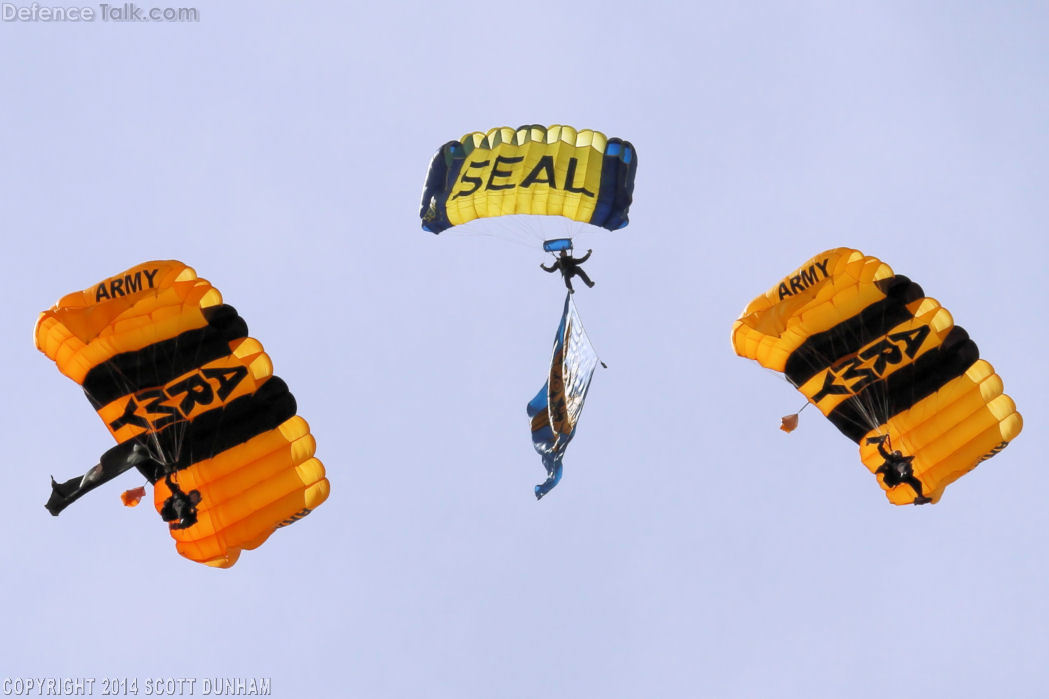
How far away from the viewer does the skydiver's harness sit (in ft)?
72.2

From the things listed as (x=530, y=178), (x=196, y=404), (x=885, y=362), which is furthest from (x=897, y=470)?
(x=196, y=404)

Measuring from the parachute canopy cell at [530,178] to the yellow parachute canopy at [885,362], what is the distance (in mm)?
2845

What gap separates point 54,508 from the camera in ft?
71.7

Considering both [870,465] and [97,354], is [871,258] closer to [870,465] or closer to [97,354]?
[870,465]

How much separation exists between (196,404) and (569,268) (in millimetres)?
6114

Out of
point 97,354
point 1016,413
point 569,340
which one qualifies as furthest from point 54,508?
point 1016,413

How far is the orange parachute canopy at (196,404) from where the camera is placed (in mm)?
22922

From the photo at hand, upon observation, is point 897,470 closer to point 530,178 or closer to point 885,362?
point 885,362

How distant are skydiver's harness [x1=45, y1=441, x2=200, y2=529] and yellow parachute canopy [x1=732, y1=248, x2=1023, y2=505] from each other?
8.15 metres

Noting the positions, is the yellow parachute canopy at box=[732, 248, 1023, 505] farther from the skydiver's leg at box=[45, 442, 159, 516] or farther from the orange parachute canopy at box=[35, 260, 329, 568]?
the skydiver's leg at box=[45, 442, 159, 516]

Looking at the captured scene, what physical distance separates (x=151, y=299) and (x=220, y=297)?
3.14 feet

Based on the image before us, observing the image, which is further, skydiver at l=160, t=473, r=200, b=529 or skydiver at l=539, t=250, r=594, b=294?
skydiver at l=539, t=250, r=594, b=294

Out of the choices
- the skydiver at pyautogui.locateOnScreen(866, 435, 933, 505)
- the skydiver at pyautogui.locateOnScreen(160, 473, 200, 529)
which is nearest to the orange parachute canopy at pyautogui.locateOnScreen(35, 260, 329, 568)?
the skydiver at pyautogui.locateOnScreen(160, 473, 200, 529)

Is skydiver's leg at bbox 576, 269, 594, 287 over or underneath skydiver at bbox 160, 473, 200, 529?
over
